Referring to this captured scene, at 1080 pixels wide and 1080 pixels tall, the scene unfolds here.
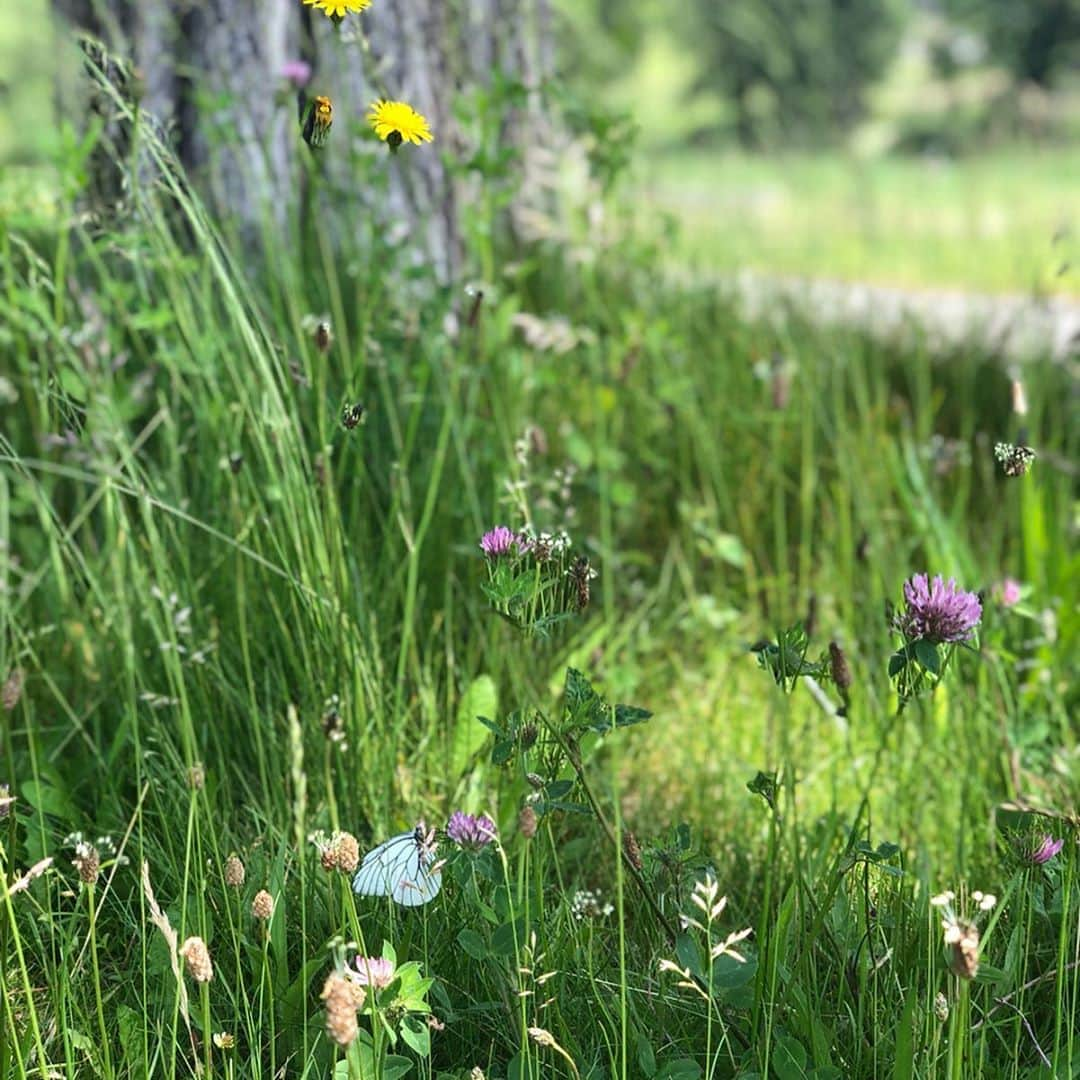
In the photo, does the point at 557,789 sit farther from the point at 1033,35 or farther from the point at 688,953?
the point at 1033,35

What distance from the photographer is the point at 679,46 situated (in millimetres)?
23422

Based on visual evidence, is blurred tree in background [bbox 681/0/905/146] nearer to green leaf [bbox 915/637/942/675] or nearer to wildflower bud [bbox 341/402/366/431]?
wildflower bud [bbox 341/402/366/431]

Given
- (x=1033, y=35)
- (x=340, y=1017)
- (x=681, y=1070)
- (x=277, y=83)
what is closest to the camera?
(x=340, y=1017)

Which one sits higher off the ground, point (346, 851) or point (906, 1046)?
point (346, 851)

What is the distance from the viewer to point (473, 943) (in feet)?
3.75

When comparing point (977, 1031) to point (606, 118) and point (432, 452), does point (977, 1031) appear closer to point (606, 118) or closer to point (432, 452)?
point (432, 452)

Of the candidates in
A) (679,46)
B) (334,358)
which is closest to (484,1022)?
(334,358)

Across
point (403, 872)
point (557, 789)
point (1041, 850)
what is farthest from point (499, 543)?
point (1041, 850)

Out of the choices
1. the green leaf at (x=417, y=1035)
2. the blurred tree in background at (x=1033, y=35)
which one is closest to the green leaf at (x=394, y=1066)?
the green leaf at (x=417, y=1035)

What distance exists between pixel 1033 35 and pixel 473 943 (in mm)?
22643

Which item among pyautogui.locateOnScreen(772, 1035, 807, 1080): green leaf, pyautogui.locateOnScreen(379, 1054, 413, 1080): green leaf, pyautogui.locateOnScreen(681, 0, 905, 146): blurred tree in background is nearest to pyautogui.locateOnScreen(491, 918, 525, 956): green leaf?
pyautogui.locateOnScreen(379, 1054, 413, 1080): green leaf

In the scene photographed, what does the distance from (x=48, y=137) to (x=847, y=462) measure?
1517 millimetres

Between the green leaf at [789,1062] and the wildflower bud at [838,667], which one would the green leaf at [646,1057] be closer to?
the green leaf at [789,1062]

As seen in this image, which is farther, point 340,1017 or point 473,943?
point 473,943
